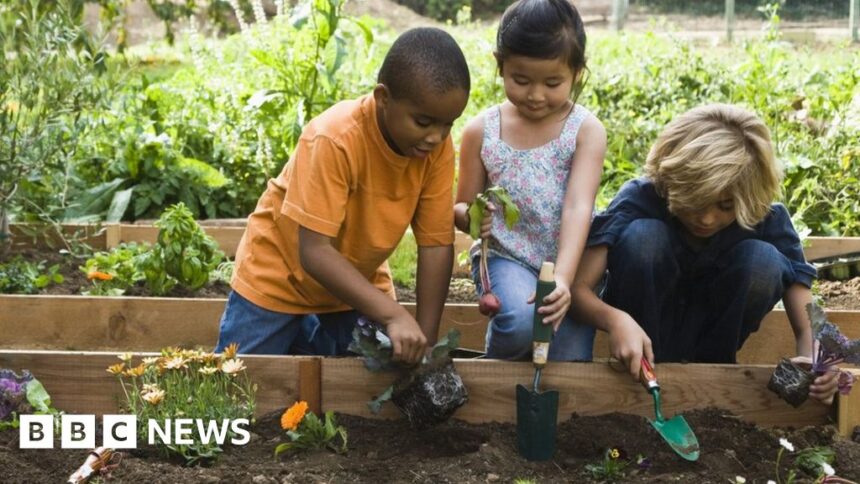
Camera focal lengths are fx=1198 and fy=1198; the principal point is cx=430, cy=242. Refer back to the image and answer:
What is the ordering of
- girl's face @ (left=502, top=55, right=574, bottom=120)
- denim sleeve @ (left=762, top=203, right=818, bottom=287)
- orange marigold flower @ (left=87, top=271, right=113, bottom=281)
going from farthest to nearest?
orange marigold flower @ (left=87, top=271, right=113, bottom=281)
denim sleeve @ (left=762, top=203, right=818, bottom=287)
girl's face @ (left=502, top=55, right=574, bottom=120)

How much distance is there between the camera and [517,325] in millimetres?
3379

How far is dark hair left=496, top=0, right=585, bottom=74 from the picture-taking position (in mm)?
3264

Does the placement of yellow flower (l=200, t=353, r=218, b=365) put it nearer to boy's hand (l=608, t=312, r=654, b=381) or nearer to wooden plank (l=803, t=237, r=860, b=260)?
boy's hand (l=608, t=312, r=654, b=381)

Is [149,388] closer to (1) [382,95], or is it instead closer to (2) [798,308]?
(1) [382,95]

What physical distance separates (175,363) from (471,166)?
42.1 inches

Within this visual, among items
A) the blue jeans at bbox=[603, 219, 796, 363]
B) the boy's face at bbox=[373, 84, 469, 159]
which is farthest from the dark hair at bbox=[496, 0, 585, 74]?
the blue jeans at bbox=[603, 219, 796, 363]

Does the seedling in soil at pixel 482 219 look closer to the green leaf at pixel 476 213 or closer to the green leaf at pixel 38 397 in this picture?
the green leaf at pixel 476 213

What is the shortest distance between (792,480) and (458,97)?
4.11 ft

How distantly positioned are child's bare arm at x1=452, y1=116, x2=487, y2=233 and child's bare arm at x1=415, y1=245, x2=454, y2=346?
0.16 metres

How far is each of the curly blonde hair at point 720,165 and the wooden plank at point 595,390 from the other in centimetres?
44

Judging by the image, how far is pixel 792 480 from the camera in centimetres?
293

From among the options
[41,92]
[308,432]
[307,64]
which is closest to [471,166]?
[308,432]

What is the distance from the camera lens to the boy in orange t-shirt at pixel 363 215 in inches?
121

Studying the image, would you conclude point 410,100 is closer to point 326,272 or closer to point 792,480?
point 326,272
